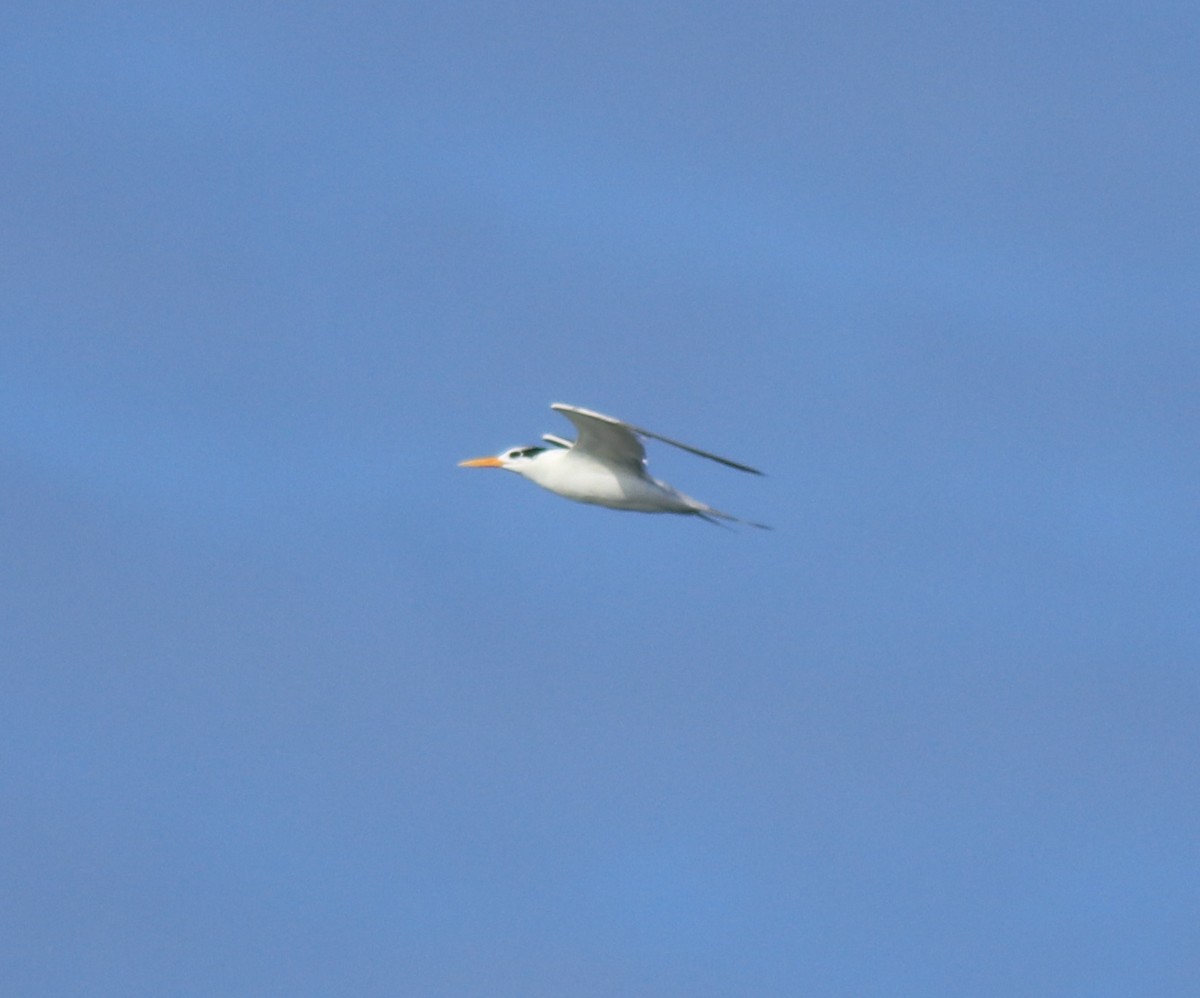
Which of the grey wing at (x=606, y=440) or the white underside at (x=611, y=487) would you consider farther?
the white underside at (x=611, y=487)

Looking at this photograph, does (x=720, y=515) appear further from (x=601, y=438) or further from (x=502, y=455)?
(x=502, y=455)

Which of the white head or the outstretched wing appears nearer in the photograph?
the outstretched wing

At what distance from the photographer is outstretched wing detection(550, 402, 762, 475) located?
3169 centimetres

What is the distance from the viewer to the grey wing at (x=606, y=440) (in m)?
32.0

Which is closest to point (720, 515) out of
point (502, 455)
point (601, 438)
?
point (601, 438)

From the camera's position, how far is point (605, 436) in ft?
108

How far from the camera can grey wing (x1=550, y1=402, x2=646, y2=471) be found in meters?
32.0

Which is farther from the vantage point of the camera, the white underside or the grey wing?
the white underside

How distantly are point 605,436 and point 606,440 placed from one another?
Result: 137 millimetres

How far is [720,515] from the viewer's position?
107ft

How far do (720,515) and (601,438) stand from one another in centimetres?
208

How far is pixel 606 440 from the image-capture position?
33.1 meters

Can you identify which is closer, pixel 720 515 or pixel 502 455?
pixel 720 515

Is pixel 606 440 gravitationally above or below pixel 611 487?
above
